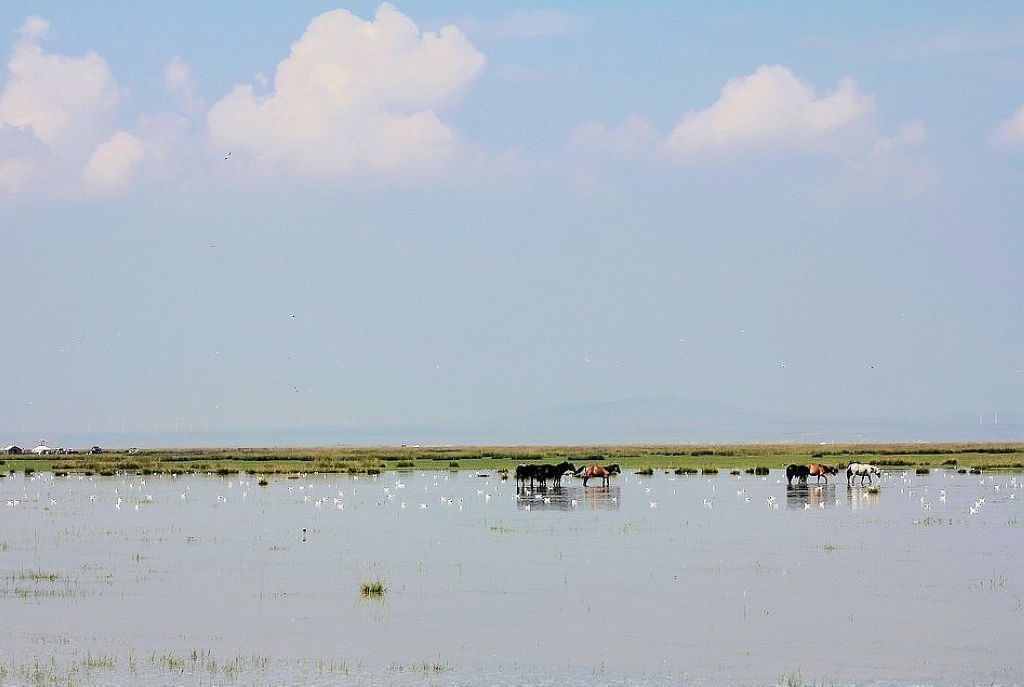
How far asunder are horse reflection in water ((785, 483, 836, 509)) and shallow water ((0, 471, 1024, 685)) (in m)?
2.03

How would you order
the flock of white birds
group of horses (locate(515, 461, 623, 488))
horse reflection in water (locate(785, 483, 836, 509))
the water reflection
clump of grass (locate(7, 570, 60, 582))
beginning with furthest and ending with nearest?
group of horses (locate(515, 461, 623, 488)), the flock of white birds, horse reflection in water (locate(785, 483, 836, 509)), the water reflection, clump of grass (locate(7, 570, 60, 582))

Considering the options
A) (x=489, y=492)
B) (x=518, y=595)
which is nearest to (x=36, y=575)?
(x=518, y=595)

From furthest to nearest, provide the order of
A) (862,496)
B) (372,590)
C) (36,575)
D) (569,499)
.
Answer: (862,496) → (569,499) → (36,575) → (372,590)

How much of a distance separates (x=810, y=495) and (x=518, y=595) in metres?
31.7

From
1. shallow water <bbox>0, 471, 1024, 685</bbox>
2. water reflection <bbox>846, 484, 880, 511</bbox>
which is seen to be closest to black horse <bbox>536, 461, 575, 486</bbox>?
water reflection <bbox>846, 484, 880, 511</bbox>

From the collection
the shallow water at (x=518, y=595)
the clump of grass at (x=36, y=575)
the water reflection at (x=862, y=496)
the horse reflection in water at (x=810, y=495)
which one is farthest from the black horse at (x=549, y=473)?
the clump of grass at (x=36, y=575)

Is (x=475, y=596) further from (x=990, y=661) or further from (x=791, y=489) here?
(x=791, y=489)

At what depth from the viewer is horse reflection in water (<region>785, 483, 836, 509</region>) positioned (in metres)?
47.4

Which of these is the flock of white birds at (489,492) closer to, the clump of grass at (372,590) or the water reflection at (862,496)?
the water reflection at (862,496)

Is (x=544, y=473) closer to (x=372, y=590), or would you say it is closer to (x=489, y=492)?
(x=489, y=492)

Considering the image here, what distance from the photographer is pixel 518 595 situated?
23.9 m

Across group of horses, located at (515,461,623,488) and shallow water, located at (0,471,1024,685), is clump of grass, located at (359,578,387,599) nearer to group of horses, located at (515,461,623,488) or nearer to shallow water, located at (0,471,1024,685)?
shallow water, located at (0,471,1024,685)

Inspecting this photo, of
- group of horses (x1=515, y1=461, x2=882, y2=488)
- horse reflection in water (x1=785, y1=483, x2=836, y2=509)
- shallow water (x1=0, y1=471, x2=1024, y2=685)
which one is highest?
group of horses (x1=515, y1=461, x2=882, y2=488)

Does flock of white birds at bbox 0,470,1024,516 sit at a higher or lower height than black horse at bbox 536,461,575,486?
lower
